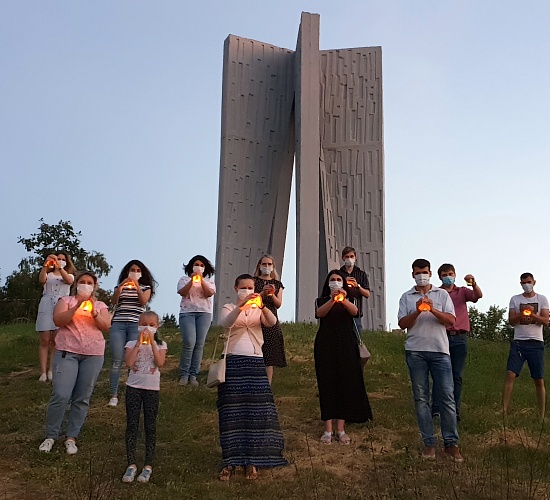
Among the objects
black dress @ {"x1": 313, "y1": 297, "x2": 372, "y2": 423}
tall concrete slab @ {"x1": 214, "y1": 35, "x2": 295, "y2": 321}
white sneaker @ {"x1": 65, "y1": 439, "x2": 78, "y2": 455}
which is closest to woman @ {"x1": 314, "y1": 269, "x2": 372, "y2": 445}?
black dress @ {"x1": 313, "y1": 297, "x2": 372, "y2": 423}

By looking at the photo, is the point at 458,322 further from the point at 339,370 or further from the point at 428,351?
the point at 339,370

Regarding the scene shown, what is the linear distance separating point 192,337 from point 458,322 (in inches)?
111

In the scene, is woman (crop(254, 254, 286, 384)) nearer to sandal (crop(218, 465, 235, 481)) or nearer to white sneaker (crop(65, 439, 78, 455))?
sandal (crop(218, 465, 235, 481))

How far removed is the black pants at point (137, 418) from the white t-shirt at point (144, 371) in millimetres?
39

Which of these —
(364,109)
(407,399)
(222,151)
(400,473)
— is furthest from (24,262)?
(400,473)

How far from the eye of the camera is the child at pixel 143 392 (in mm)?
4832

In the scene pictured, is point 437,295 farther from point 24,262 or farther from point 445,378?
point 24,262

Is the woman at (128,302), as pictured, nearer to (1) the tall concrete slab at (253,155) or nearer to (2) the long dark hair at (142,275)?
(2) the long dark hair at (142,275)

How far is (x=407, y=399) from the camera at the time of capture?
23.6ft

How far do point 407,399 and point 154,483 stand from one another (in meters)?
3.32

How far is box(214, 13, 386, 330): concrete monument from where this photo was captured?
15.8 metres

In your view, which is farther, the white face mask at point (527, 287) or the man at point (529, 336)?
the white face mask at point (527, 287)

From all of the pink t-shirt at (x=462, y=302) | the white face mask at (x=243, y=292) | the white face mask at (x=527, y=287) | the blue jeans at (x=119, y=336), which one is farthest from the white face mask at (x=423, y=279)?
the blue jeans at (x=119, y=336)

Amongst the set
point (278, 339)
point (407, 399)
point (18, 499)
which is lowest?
point (18, 499)
